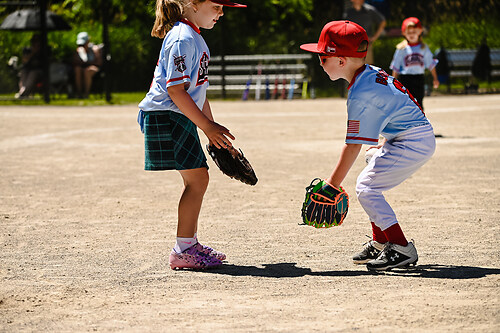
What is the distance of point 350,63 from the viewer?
4789mm

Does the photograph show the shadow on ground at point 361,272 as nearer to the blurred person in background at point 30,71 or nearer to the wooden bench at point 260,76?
the wooden bench at point 260,76

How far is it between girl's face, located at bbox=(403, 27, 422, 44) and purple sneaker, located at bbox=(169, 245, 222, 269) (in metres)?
7.50

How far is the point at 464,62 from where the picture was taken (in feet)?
69.5

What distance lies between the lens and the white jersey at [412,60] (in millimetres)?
11648

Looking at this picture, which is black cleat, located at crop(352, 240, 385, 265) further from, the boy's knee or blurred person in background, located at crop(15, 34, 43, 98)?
blurred person in background, located at crop(15, 34, 43, 98)

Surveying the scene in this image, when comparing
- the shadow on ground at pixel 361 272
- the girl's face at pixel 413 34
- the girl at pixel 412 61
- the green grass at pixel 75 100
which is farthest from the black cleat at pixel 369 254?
the green grass at pixel 75 100

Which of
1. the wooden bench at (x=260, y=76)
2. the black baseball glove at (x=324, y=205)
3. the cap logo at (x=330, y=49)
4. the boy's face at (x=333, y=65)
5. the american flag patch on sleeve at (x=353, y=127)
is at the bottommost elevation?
the wooden bench at (x=260, y=76)

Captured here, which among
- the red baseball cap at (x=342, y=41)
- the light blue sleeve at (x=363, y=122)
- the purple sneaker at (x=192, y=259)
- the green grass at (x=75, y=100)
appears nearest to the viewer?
the light blue sleeve at (x=363, y=122)

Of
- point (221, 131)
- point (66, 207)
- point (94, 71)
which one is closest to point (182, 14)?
point (221, 131)

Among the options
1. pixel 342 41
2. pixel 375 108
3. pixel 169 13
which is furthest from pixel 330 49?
pixel 169 13

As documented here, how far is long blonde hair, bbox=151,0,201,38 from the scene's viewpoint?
16.4 feet

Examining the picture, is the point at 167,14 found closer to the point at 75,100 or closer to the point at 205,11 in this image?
the point at 205,11

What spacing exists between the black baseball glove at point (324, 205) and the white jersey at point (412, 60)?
7141mm

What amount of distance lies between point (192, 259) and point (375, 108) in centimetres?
139
